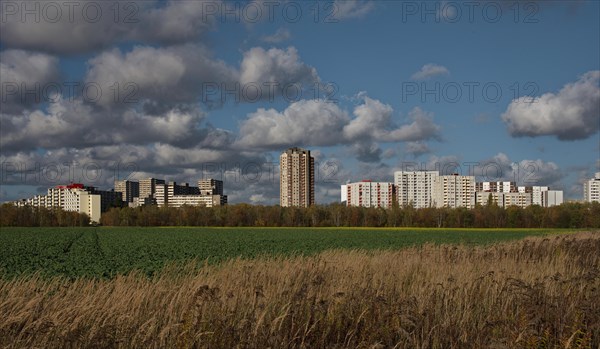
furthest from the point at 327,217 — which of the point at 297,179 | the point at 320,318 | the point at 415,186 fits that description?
the point at 320,318

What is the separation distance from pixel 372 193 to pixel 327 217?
62.8 meters

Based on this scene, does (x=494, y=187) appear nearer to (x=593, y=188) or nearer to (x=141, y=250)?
(x=593, y=188)

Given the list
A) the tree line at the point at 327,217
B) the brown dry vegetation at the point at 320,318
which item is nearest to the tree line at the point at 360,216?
the tree line at the point at 327,217

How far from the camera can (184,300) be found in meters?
8.17

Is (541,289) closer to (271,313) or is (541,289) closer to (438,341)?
(438,341)

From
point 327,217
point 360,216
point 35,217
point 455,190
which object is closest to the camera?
point 360,216

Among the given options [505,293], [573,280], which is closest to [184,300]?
[505,293]

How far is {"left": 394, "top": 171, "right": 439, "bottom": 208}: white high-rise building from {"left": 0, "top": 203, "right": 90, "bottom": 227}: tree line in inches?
4072

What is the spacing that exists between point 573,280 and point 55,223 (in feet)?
481

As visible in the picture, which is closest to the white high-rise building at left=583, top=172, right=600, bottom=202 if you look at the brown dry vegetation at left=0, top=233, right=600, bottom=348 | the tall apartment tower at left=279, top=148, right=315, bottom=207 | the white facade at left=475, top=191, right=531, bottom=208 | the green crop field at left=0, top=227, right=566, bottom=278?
the white facade at left=475, top=191, right=531, bottom=208

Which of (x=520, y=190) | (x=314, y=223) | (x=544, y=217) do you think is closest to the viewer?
(x=544, y=217)

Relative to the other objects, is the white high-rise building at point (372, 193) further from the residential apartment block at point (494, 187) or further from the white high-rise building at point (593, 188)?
the white high-rise building at point (593, 188)

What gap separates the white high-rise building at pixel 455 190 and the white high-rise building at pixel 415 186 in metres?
2.69

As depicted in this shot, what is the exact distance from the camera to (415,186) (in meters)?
196
